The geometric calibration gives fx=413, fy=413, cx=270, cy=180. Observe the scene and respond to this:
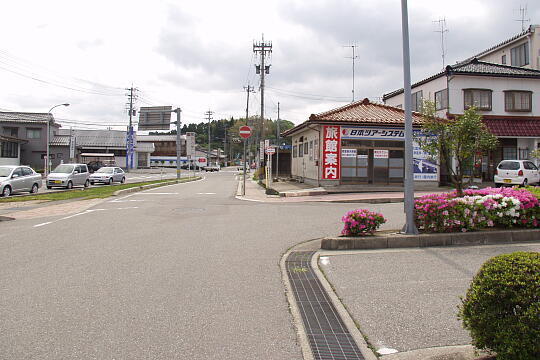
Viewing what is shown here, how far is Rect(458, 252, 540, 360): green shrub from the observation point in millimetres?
2557

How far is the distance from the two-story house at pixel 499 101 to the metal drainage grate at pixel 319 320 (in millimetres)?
21231

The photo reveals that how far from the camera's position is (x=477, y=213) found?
26.5 ft

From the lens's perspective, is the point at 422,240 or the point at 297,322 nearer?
the point at 297,322

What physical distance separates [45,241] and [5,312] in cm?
446

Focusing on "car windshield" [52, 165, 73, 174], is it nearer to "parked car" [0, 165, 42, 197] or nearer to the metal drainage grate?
"parked car" [0, 165, 42, 197]

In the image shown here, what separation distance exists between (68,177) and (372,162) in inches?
727

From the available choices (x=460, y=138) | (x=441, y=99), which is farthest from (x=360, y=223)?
(x=441, y=99)

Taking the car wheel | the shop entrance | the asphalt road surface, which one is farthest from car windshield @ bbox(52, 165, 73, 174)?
the asphalt road surface

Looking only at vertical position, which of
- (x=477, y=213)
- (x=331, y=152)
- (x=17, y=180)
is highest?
(x=331, y=152)

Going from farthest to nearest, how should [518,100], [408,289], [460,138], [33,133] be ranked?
1. [33,133]
2. [518,100]
3. [460,138]
4. [408,289]

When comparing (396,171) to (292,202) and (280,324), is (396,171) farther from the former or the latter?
(280,324)

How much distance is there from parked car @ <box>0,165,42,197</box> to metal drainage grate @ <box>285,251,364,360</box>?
730 inches

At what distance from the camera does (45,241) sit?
27.7ft

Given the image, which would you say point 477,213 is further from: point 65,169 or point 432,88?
point 65,169
